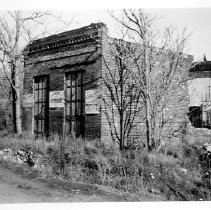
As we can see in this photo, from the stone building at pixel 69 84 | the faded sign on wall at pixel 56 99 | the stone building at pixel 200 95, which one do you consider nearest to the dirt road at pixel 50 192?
the stone building at pixel 69 84

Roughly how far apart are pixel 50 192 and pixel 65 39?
22.7ft

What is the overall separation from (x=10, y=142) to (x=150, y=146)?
4.77 metres

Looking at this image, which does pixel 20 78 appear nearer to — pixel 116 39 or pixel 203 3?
pixel 116 39

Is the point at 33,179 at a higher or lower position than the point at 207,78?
lower

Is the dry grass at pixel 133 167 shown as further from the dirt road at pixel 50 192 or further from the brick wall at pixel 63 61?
the brick wall at pixel 63 61

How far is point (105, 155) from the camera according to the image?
9.62 metres

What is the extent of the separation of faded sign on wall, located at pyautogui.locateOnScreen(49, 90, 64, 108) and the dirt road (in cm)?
474

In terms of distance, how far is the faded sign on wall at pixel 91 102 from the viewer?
1142 centimetres

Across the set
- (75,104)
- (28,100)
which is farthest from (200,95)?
(28,100)

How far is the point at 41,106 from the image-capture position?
13578mm

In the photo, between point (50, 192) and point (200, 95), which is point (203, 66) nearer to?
point (200, 95)

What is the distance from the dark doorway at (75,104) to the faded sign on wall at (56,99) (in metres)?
0.20

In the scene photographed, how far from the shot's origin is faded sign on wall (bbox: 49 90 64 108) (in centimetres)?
1266
